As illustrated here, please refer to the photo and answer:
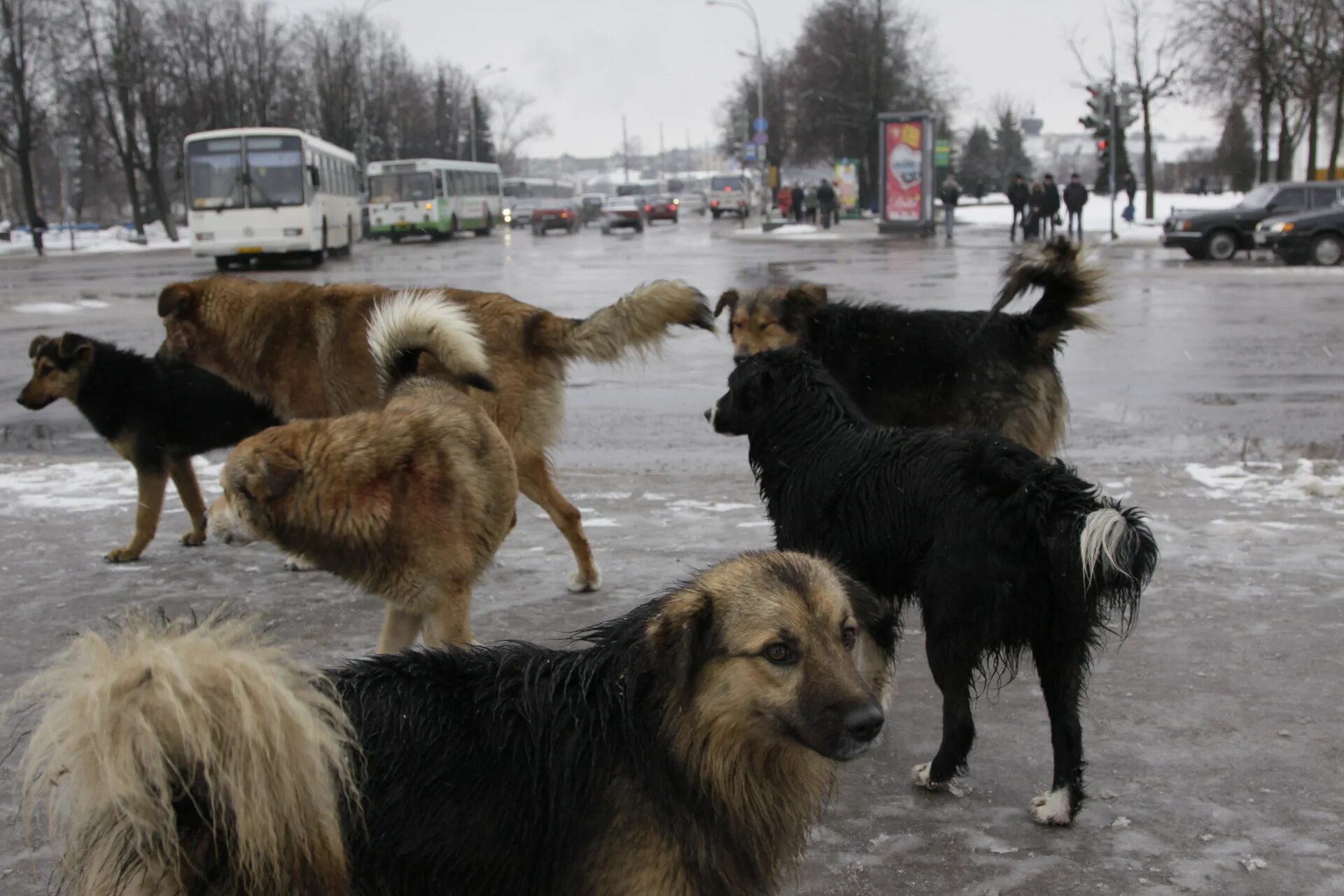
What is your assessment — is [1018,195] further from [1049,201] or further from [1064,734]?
[1064,734]

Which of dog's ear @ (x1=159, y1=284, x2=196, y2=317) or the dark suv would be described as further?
the dark suv

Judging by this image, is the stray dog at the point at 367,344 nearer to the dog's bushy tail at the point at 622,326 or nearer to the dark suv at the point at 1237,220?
the dog's bushy tail at the point at 622,326

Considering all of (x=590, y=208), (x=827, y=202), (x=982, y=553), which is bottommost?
(x=982, y=553)

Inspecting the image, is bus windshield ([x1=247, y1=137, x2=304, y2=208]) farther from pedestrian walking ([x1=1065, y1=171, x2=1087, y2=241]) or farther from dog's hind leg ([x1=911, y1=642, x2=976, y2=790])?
dog's hind leg ([x1=911, y1=642, x2=976, y2=790])

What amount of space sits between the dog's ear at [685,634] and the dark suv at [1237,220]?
29.0 metres

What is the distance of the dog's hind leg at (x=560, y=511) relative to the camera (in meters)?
6.03

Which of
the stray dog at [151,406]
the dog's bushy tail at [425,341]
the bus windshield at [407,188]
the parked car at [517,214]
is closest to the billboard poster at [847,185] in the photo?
the parked car at [517,214]

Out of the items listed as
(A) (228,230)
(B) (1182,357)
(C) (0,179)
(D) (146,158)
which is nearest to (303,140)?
(A) (228,230)

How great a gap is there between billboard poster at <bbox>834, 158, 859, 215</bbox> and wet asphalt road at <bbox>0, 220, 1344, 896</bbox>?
146ft

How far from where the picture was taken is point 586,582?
601 centimetres

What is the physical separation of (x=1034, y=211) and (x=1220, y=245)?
1033 centimetres

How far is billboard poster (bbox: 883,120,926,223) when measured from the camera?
41.3 meters

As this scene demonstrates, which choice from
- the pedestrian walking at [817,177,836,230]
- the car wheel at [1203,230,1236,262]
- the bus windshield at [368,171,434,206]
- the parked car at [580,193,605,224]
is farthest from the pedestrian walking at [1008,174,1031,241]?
the parked car at [580,193,605,224]

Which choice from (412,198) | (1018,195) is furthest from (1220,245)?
(412,198)
